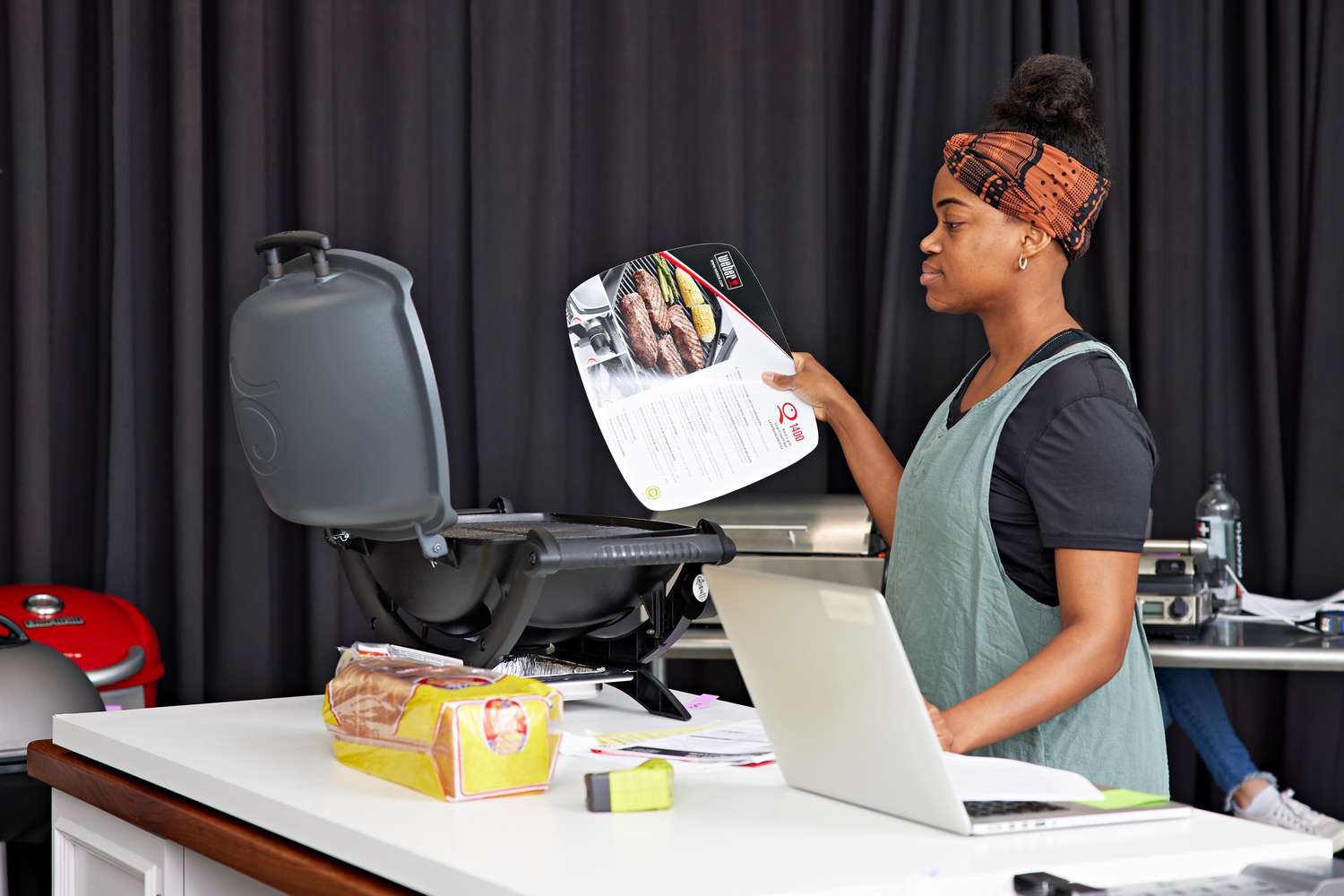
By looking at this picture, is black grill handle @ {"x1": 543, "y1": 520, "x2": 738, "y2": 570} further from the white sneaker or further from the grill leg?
the white sneaker

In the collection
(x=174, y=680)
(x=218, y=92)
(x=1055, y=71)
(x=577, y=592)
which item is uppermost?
(x=218, y=92)

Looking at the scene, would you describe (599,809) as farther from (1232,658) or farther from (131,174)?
(131,174)

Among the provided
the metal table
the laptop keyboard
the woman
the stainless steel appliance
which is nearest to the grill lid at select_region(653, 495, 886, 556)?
the metal table

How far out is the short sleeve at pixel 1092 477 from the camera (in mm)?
1418

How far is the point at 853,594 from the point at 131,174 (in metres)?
1.93

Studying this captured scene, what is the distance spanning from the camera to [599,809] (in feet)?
3.33

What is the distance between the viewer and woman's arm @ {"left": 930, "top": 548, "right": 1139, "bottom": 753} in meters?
1.32

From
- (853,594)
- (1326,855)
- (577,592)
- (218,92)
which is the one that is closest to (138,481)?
(218,92)

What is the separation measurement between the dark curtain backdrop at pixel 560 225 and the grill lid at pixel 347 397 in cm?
116

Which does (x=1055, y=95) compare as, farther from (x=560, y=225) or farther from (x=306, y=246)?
(x=560, y=225)

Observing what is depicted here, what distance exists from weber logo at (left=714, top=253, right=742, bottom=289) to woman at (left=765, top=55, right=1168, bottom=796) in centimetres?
31

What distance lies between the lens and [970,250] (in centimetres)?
163

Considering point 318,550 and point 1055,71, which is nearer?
point 1055,71

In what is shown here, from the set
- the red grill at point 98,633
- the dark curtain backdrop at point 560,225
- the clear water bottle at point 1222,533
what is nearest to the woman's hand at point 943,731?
the red grill at point 98,633
